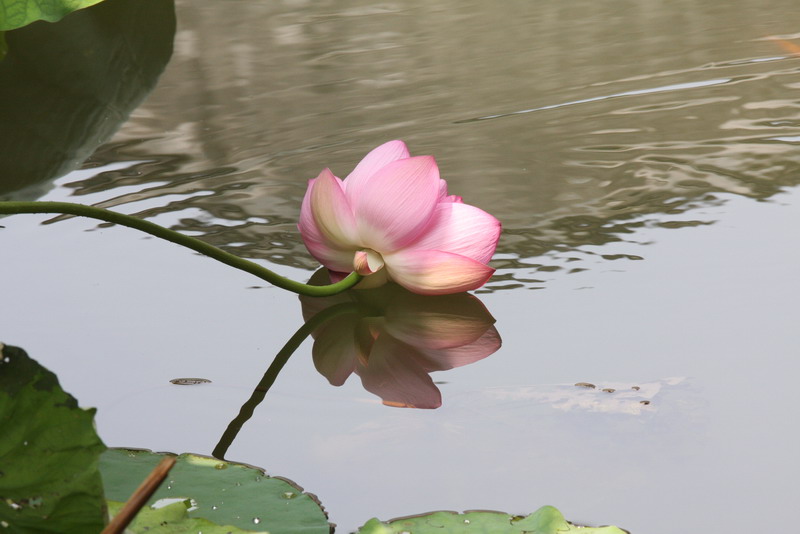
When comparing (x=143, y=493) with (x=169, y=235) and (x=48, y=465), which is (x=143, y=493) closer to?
(x=48, y=465)

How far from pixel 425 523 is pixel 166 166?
0.64m

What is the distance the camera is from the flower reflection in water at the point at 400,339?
0.57 m

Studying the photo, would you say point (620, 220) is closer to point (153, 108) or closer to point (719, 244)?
point (719, 244)

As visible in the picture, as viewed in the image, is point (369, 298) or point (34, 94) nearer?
point (369, 298)

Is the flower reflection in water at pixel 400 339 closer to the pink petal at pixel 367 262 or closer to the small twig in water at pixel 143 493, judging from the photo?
the pink petal at pixel 367 262

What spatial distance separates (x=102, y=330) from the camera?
0.65m

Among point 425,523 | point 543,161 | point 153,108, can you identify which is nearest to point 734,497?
point 425,523

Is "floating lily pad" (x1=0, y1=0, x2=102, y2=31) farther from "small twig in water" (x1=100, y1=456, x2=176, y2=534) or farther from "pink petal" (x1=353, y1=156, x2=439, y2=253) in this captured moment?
"small twig in water" (x1=100, y1=456, x2=176, y2=534)

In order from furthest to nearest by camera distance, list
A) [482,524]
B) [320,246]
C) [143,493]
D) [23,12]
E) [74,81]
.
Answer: [74,81] → [23,12] → [320,246] → [482,524] → [143,493]

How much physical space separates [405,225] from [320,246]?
81 millimetres

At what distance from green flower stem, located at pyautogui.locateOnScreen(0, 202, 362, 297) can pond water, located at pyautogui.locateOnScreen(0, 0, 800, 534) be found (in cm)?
4

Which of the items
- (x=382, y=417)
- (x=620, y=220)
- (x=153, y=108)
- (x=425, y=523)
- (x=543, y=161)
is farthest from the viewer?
(x=153, y=108)

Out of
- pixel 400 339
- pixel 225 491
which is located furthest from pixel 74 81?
pixel 225 491

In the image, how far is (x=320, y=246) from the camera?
2.23 feet
